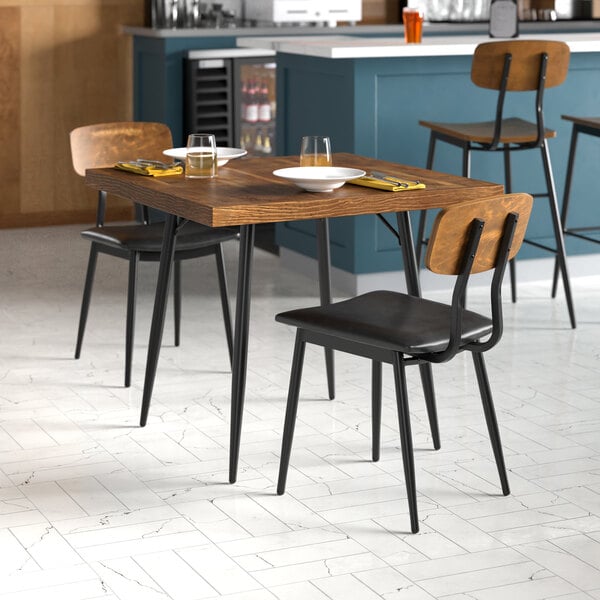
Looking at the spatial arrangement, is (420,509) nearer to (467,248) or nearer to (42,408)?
(467,248)

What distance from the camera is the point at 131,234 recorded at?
4.27 meters

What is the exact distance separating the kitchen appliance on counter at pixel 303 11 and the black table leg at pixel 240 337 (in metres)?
4.41

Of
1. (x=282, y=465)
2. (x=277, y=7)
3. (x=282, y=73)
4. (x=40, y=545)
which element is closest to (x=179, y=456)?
(x=282, y=465)

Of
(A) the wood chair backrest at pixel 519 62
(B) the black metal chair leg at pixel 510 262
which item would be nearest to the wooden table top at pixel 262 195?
(A) the wood chair backrest at pixel 519 62

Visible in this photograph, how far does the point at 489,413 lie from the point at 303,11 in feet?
15.8

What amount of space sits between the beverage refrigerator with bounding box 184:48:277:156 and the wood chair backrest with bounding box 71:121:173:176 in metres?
2.39

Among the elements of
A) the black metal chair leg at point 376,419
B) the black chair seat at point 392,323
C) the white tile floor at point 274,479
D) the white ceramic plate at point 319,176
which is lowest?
the white tile floor at point 274,479

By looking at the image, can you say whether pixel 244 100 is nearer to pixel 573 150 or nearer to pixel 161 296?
pixel 573 150

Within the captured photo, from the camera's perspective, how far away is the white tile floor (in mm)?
2803

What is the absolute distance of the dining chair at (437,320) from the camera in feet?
9.56

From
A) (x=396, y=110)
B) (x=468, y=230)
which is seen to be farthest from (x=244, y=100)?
(x=468, y=230)

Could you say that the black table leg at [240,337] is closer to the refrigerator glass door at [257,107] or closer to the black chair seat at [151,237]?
Answer: the black chair seat at [151,237]

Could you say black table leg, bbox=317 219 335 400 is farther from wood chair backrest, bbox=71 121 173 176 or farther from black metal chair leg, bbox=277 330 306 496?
wood chair backrest, bbox=71 121 173 176

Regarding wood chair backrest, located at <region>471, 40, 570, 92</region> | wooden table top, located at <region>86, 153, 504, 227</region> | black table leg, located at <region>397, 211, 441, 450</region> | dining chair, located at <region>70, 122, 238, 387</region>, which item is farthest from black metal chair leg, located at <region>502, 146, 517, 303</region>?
black table leg, located at <region>397, 211, 441, 450</region>
